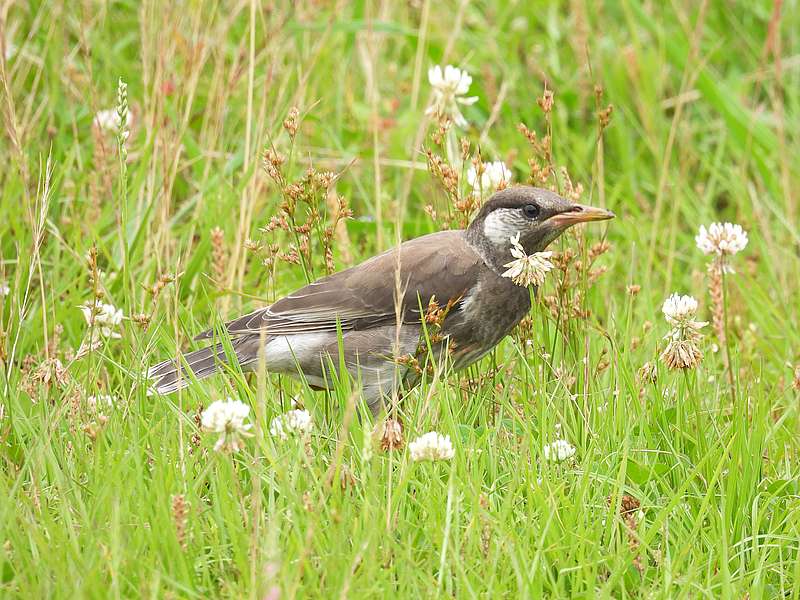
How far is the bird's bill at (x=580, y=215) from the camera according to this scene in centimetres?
418

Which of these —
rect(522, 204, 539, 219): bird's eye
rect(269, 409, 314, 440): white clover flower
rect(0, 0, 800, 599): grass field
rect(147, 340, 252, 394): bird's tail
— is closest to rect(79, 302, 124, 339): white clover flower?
rect(0, 0, 800, 599): grass field

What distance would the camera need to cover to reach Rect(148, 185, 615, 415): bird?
14.4 ft

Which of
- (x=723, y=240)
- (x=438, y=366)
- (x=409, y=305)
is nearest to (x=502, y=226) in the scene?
(x=409, y=305)

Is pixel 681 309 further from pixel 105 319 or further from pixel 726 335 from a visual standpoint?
pixel 105 319

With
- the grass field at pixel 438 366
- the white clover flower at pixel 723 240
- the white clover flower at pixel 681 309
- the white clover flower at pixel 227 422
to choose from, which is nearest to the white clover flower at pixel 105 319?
the grass field at pixel 438 366

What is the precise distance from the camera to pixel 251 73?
5133mm

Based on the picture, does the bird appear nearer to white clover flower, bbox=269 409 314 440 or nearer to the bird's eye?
the bird's eye

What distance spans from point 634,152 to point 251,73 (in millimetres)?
2660

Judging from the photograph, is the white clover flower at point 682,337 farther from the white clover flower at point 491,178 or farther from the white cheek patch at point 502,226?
the white clover flower at point 491,178

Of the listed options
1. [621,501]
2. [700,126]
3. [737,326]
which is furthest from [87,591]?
[700,126]

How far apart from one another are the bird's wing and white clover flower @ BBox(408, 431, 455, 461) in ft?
4.08

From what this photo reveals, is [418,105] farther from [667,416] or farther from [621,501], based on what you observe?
[621,501]

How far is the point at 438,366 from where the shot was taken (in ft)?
14.0

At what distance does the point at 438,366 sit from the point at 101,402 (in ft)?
3.86
